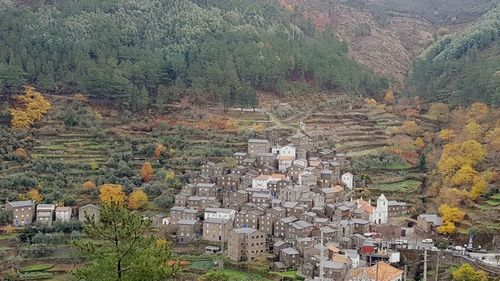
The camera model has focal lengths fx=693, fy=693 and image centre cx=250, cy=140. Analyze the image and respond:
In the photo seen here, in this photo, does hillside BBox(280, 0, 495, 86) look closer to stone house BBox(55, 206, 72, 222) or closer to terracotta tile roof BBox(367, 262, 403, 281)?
terracotta tile roof BBox(367, 262, 403, 281)

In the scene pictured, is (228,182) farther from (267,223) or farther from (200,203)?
(267,223)

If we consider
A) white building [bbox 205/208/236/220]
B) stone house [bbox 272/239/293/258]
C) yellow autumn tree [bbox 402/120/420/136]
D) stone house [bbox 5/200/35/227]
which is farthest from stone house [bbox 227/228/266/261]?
yellow autumn tree [bbox 402/120/420/136]

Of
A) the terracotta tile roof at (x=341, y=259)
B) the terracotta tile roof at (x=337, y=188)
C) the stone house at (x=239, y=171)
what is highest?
the stone house at (x=239, y=171)

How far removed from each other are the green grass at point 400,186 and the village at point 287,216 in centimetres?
146

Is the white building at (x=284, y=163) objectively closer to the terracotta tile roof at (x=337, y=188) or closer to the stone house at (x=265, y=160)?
the stone house at (x=265, y=160)

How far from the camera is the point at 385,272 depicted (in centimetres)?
2723

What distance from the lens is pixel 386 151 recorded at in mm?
40219

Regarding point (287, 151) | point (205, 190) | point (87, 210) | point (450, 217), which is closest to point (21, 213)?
point (87, 210)

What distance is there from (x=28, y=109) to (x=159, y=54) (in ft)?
35.1

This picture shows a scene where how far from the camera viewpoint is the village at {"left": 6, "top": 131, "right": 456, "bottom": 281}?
29594 mm

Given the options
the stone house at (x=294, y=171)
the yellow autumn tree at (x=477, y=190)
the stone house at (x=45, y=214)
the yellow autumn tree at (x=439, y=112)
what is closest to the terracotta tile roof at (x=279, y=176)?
the stone house at (x=294, y=171)

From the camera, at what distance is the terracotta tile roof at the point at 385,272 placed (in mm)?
26781

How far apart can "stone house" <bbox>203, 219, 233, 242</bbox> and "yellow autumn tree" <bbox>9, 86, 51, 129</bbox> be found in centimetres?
1449

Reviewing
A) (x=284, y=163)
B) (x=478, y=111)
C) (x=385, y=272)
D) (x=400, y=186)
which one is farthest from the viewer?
(x=478, y=111)
